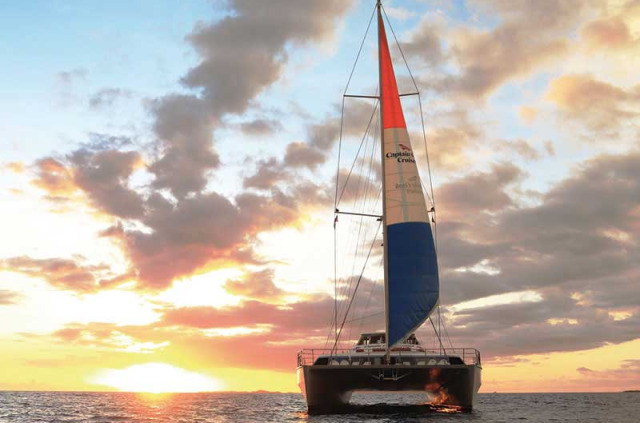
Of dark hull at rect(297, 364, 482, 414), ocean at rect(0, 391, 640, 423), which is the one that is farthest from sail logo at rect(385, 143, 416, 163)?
ocean at rect(0, 391, 640, 423)

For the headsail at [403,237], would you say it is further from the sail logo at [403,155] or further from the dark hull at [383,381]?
the dark hull at [383,381]

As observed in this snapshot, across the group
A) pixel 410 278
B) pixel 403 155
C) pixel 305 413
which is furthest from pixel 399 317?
pixel 305 413

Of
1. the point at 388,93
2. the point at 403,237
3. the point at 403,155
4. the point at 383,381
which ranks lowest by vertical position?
the point at 383,381

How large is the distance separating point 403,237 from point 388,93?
334 inches

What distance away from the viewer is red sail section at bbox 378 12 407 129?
3756 centimetres

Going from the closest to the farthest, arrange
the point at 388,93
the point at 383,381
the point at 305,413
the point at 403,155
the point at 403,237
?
1. the point at 383,381
2. the point at 403,237
3. the point at 403,155
4. the point at 388,93
5. the point at 305,413

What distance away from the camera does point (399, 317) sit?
34875 mm

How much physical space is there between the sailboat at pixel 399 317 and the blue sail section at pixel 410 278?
5 cm

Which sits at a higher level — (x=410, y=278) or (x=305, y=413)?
(x=410, y=278)

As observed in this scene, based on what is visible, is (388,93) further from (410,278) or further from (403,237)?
(410,278)

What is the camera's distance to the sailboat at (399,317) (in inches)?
1288

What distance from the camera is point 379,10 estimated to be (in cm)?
A: 3994

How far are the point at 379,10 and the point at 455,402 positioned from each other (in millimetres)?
22862

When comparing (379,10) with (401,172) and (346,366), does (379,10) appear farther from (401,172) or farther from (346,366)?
(346,366)
